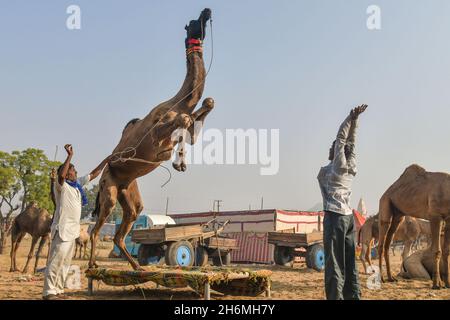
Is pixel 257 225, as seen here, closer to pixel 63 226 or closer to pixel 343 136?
pixel 63 226

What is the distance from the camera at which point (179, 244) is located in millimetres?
16062

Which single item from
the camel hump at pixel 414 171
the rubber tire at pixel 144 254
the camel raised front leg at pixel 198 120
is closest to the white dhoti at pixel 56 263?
the camel raised front leg at pixel 198 120

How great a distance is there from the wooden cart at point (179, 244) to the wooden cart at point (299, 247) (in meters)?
2.24

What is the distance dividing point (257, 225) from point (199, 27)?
19864mm

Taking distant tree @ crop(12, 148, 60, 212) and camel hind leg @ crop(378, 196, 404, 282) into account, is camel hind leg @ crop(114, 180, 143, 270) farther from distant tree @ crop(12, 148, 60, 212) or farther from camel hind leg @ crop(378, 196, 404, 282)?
distant tree @ crop(12, 148, 60, 212)

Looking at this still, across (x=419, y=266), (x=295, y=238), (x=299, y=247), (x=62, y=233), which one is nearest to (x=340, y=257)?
(x=62, y=233)

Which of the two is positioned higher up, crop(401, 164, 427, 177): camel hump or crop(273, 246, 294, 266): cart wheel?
crop(401, 164, 427, 177): camel hump

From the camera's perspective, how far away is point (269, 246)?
22.7 meters

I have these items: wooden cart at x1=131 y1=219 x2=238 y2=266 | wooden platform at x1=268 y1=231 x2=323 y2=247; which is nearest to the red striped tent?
wooden platform at x1=268 y1=231 x2=323 y2=247

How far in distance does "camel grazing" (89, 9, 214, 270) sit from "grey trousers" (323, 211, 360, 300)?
287 centimetres

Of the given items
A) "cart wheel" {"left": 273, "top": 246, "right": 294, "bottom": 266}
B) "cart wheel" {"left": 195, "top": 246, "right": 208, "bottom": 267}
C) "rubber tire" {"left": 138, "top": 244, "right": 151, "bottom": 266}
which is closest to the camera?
"rubber tire" {"left": 138, "top": 244, "right": 151, "bottom": 266}

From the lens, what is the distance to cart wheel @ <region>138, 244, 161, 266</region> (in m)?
→ 17.0
